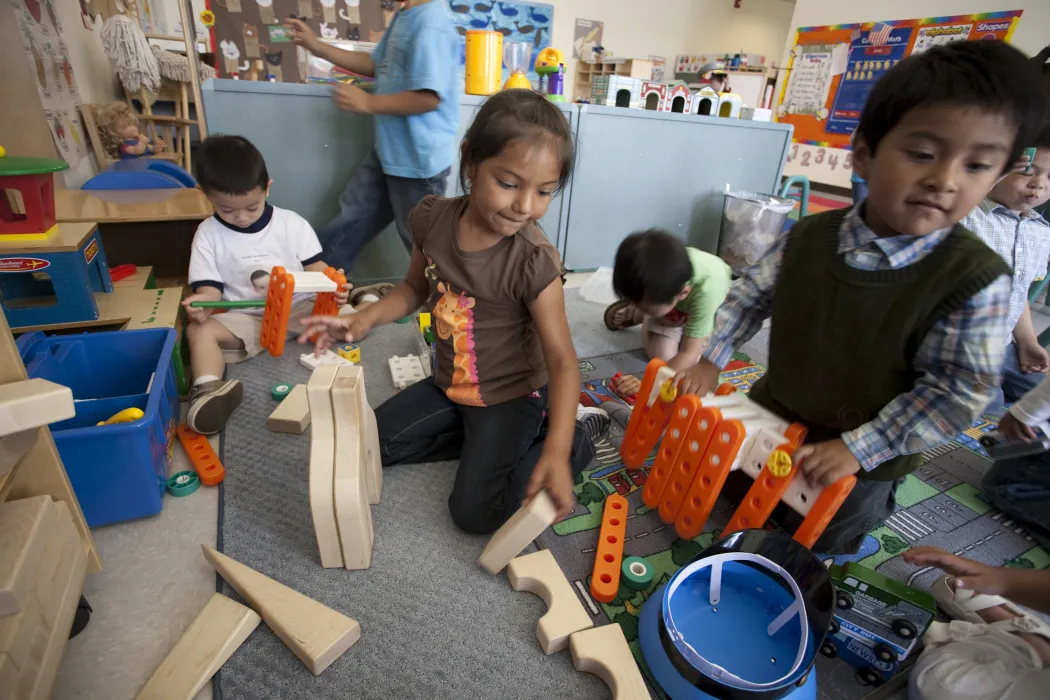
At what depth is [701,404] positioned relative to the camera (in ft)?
2.66

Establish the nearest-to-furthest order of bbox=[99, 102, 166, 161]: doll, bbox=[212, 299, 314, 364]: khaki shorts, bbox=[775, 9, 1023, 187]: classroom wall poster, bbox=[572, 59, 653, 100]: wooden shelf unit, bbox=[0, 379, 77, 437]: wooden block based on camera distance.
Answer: bbox=[0, 379, 77, 437]: wooden block < bbox=[212, 299, 314, 364]: khaki shorts < bbox=[99, 102, 166, 161]: doll < bbox=[775, 9, 1023, 187]: classroom wall poster < bbox=[572, 59, 653, 100]: wooden shelf unit

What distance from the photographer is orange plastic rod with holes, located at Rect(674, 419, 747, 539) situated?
75 centimetres

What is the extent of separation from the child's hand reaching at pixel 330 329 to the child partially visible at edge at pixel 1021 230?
1.13m

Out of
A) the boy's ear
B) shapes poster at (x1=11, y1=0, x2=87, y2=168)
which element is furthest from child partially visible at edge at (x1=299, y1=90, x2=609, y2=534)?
shapes poster at (x1=11, y1=0, x2=87, y2=168)

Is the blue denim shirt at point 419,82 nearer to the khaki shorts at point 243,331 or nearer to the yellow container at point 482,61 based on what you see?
the yellow container at point 482,61

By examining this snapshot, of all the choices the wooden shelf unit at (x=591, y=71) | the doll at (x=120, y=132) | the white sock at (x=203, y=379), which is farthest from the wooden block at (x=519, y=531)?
the wooden shelf unit at (x=591, y=71)

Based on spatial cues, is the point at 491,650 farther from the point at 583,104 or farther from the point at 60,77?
the point at 60,77

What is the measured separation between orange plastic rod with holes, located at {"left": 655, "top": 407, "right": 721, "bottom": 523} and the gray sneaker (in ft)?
2.57

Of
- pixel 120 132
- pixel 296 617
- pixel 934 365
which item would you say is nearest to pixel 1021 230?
pixel 934 365

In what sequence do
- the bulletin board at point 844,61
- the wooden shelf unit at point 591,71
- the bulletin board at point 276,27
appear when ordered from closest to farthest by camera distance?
the bulletin board at point 844,61
the bulletin board at point 276,27
the wooden shelf unit at point 591,71

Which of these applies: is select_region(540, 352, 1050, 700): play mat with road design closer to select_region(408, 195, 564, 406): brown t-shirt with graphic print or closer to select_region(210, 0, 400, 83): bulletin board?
select_region(408, 195, 564, 406): brown t-shirt with graphic print

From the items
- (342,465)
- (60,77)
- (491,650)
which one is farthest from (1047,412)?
(60,77)

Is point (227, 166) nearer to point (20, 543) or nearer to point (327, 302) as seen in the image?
point (327, 302)

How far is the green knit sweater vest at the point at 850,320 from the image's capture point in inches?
25.1
